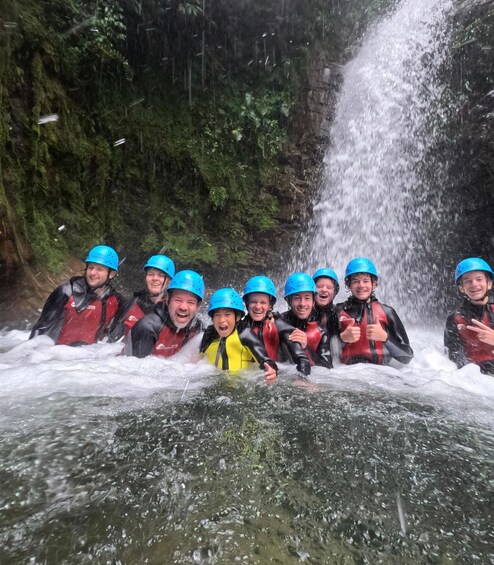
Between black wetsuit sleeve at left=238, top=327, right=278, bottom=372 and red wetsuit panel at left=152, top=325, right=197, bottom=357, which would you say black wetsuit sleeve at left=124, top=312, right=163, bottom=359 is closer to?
red wetsuit panel at left=152, top=325, right=197, bottom=357

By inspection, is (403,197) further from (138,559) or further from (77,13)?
(138,559)

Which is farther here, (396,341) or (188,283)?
(396,341)

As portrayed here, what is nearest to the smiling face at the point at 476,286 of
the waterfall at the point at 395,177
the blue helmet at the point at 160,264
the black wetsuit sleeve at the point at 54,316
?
the blue helmet at the point at 160,264

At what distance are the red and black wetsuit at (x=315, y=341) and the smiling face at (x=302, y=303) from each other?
0.10 m

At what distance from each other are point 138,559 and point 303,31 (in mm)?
14048

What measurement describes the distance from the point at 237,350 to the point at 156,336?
101 centimetres

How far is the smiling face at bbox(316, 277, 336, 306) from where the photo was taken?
530 cm

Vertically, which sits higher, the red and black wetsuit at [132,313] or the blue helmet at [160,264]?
the blue helmet at [160,264]

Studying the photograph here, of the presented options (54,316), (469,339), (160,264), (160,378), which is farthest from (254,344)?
(54,316)

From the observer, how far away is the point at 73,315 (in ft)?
17.2

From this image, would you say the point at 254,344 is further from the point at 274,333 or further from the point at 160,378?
the point at 160,378

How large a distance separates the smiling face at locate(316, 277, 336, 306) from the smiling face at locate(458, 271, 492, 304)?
5.30ft

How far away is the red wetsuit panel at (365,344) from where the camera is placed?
191 inches

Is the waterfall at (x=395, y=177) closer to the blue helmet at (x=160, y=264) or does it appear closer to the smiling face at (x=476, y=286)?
the smiling face at (x=476, y=286)
